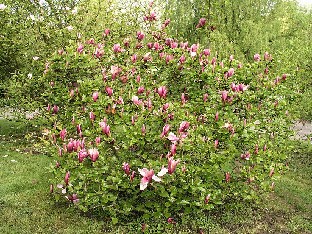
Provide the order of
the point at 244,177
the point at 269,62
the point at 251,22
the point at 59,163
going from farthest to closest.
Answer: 1. the point at 251,22
2. the point at 269,62
3. the point at 244,177
4. the point at 59,163

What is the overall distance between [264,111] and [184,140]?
1916 millimetres

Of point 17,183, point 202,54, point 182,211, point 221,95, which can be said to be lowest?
point 17,183

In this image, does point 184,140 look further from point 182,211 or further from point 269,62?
point 269,62

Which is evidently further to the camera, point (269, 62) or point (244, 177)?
point (269, 62)

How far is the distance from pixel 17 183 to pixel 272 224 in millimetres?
4977

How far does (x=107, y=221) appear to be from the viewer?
669 cm

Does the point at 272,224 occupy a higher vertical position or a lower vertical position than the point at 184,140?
lower

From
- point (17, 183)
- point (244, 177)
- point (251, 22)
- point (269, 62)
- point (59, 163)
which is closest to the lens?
point (59, 163)

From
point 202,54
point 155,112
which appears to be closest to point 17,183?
point 155,112

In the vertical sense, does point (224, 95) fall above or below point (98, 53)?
below

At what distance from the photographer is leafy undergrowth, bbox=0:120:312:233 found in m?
6.45

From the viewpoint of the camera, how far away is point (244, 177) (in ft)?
23.3

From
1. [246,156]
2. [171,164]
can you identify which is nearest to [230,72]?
[246,156]

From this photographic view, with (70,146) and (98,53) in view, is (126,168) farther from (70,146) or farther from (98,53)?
(98,53)
